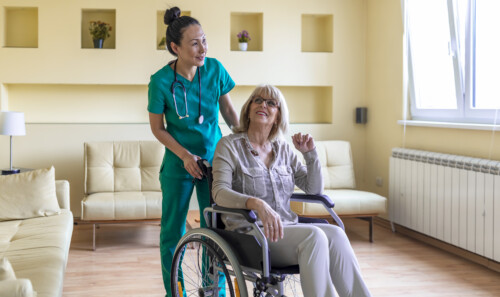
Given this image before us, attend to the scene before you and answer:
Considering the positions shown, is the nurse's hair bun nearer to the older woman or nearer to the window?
the older woman

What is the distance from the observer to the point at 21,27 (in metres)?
5.68

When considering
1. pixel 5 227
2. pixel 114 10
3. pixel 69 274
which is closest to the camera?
pixel 5 227

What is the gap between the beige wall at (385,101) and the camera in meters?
5.04

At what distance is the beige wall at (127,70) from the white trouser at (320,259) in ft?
11.7

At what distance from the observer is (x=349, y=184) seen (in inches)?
215

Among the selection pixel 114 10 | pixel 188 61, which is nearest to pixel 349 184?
pixel 114 10

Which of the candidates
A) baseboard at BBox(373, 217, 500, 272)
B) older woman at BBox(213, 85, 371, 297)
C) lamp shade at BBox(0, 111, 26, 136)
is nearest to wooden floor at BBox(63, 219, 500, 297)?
baseboard at BBox(373, 217, 500, 272)

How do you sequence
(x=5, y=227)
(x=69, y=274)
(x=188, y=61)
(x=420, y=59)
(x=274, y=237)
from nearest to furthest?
(x=274, y=237) → (x=188, y=61) → (x=5, y=227) → (x=69, y=274) → (x=420, y=59)

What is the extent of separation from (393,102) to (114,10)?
272 centimetres

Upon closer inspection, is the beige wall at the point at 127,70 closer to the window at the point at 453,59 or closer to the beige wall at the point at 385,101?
the beige wall at the point at 385,101

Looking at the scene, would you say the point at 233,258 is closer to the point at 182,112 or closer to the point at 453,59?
the point at 182,112

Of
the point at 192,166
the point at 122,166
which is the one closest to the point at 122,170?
the point at 122,166

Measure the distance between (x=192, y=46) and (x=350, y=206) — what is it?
2678 millimetres

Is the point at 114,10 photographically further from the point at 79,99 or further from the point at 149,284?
the point at 149,284
